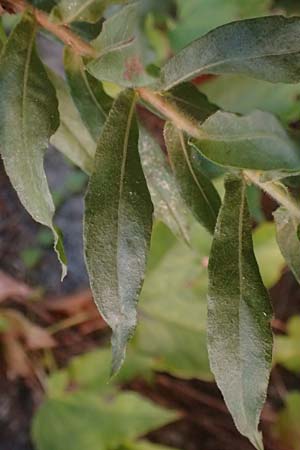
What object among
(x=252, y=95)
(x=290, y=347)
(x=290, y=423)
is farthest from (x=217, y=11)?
(x=290, y=423)

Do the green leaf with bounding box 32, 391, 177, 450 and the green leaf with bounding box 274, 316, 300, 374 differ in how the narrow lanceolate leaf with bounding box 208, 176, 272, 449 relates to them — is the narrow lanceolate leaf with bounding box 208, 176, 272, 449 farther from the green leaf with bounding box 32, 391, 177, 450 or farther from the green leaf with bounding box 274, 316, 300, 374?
the green leaf with bounding box 274, 316, 300, 374

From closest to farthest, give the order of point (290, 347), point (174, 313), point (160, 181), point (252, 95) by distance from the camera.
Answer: point (160, 181) → point (252, 95) → point (174, 313) → point (290, 347)

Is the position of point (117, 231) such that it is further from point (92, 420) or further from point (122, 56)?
point (92, 420)

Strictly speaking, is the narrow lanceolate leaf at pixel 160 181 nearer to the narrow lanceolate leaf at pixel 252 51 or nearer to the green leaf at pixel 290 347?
the narrow lanceolate leaf at pixel 252 51

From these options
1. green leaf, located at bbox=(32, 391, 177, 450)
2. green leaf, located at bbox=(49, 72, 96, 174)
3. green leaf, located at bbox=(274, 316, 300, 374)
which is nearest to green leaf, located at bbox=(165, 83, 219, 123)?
green leaf, located at bbox=(49, 72, 96, 174)

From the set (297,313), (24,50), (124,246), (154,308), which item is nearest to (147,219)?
(124,246)

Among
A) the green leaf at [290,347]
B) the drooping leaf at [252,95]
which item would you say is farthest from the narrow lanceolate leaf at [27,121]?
the green leaf at [290,347]

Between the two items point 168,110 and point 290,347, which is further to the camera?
point 290,347
